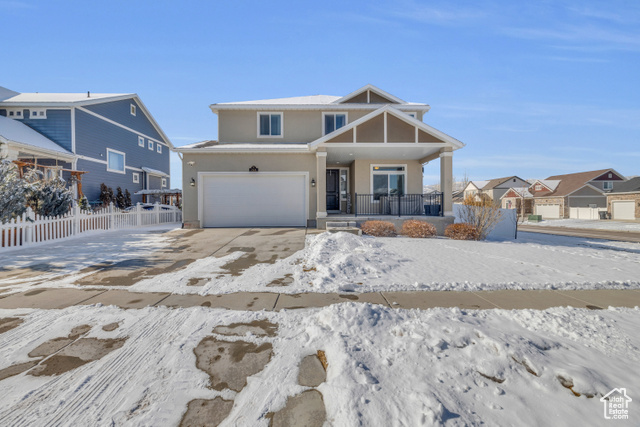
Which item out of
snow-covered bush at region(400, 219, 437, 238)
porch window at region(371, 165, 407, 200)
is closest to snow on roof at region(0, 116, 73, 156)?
porch window at region(371, 165, 407, 200)

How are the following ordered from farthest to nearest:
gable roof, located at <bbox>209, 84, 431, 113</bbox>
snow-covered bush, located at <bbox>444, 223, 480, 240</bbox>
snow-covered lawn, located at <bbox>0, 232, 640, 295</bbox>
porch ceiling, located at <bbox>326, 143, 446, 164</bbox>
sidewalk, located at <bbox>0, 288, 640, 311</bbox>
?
gable roof, located at <bbox>209, 84, 431, 113</bbox> → porch ceiling, located at <bbox>326, 143, 446, 164</bbox> → snow-covered bush, located at <bbox>444, 223, 480, 240</bbox> → snow-covered lawn, located at <bbox>0, 232, 640, 295</bbox> → sidewalk, located at <bbox>0, 288, 640, 311</bbox>

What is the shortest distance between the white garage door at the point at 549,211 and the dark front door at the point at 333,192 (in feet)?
125

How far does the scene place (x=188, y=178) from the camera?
1238 cm

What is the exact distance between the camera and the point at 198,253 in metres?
7.42

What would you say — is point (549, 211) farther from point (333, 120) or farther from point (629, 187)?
point (333, 120)

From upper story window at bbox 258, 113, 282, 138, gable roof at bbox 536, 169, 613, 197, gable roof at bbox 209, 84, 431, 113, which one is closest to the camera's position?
gable roof at bbox 209, 84, 431, 113

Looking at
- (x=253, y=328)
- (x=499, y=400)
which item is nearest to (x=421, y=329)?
(x=499, y=400)

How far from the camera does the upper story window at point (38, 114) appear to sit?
1631 cm

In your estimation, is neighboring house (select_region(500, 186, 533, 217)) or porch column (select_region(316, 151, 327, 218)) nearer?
porch column (select_region(316, 151, 327, 218))

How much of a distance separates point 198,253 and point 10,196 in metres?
6.53

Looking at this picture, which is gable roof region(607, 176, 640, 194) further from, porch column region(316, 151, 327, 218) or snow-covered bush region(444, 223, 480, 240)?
porch column region(316, 151, 327, 218)

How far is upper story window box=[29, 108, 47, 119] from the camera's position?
16312mm

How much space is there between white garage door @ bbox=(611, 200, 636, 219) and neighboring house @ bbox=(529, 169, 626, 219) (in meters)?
2.81

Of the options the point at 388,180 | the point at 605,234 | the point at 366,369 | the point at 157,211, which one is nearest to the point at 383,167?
the point at 388,180
